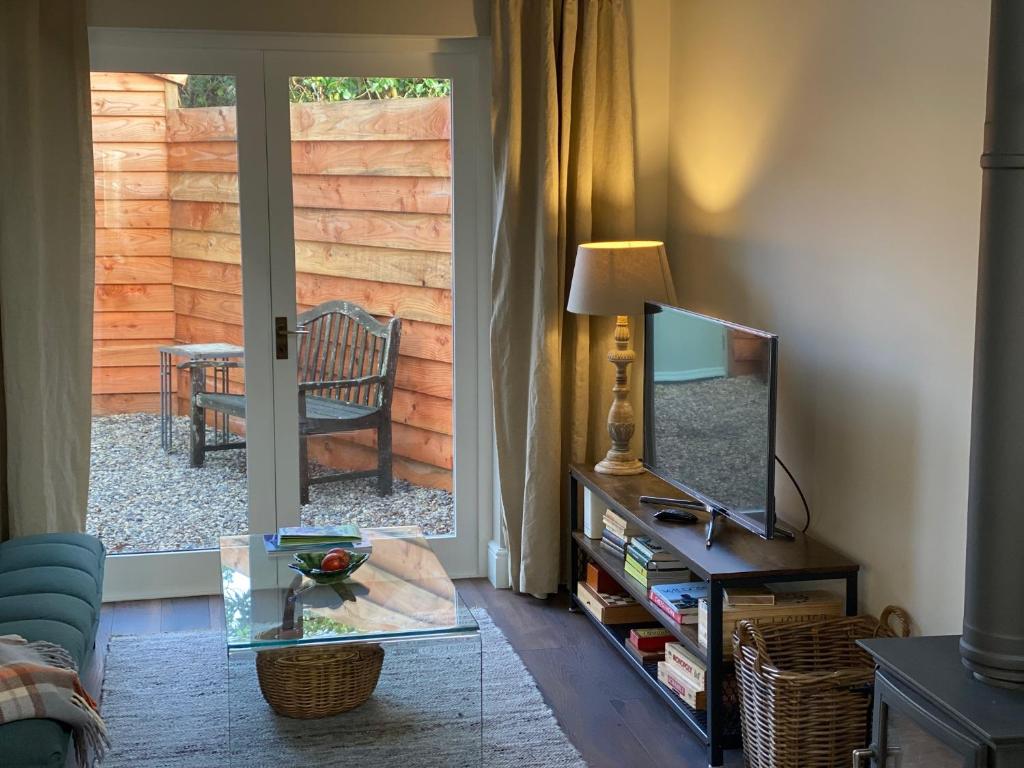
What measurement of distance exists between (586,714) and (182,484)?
1.86 metres

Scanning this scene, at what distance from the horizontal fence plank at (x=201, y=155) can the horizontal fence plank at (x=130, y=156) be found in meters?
0.03

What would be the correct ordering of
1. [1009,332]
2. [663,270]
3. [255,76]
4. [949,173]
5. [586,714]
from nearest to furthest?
[1009,332] < [949,173] < [586,714] < [663,270] < [255,76]

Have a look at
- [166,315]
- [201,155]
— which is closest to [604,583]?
[166,315]

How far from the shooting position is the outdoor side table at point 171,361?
14.8ft

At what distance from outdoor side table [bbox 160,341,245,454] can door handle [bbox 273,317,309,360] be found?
0.13 meters

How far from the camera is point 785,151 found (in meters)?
3.65

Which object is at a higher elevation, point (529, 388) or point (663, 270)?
point (663, 270)

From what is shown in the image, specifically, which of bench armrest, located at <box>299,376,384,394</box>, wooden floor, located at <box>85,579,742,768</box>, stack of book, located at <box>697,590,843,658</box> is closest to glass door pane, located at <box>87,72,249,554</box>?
bench armrest, located at <box>299,376,384,394</box>

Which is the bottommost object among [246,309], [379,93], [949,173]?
[246,309]

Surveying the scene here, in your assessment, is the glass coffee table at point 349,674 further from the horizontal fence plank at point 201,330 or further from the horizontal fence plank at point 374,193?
the horizontal fence plank at point 374,193

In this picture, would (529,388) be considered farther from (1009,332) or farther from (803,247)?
(1009,332)

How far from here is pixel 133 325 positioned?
4477 mm

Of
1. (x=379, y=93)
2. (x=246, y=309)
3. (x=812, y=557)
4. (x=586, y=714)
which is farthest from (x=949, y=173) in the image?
(x=246, y=309)

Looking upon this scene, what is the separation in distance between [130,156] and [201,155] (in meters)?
0.25
